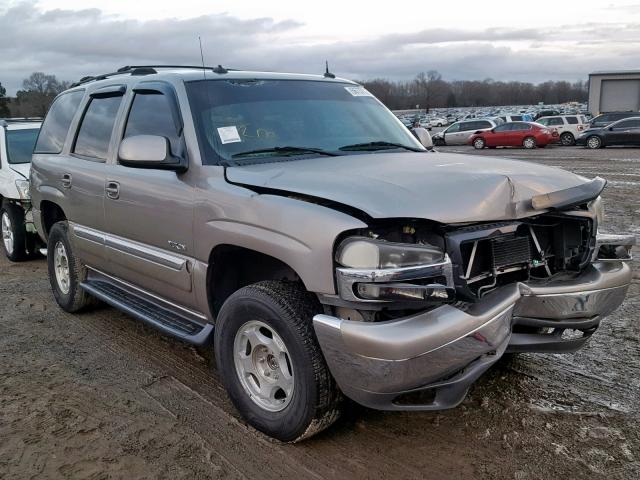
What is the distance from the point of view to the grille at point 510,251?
9.98 feet

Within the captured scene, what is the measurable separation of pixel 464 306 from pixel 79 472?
2.06 metres

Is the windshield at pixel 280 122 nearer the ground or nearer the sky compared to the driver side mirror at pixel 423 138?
nearer the sky

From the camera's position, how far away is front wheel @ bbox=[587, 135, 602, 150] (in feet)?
92.8

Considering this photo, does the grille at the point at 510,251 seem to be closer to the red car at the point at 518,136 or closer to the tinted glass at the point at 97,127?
the tinted glass at the point at 97,127

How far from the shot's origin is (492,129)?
1241 inches

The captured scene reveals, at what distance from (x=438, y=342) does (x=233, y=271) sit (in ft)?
4.90

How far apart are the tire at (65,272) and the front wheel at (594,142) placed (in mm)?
27707

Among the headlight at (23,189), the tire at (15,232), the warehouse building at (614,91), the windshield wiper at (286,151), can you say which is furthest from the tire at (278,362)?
the warehouse building at (614,91)

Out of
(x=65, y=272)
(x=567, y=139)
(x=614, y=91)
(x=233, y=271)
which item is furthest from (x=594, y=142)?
(x=614, y=91)

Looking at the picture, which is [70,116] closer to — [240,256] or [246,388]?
[240,256]

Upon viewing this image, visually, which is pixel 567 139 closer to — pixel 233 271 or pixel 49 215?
pixel 49 215

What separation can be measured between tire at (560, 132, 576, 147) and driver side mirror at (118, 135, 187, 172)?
1275 inches

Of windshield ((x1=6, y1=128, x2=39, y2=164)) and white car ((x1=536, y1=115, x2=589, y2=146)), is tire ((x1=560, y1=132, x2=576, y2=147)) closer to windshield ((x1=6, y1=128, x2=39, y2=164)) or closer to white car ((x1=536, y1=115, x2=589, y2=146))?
white car ((x1=536, y1=115, x2=589, y2=146))

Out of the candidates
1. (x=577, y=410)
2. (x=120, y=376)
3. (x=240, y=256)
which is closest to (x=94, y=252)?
(x=120, y=376)
